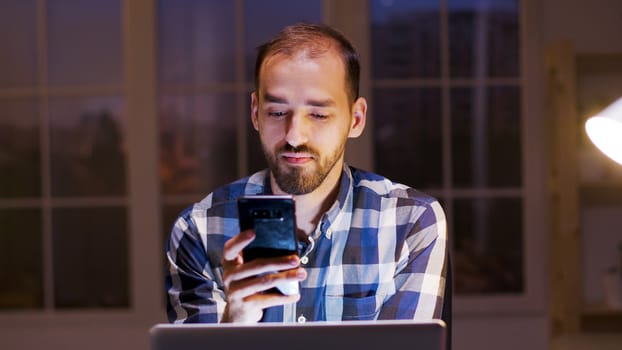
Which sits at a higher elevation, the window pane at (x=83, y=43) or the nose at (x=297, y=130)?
the window pane at (x=83, y=43)

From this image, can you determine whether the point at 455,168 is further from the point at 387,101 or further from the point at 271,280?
the point at 271,280

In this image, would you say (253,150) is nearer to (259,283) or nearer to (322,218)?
(322,218)

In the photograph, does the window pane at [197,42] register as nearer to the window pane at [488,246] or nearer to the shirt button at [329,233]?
the window pane at [488,246]

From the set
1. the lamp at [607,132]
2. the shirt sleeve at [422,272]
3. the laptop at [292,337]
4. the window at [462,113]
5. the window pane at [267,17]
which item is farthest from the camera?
the window pane at [267,17]

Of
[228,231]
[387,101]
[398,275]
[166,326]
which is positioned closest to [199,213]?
[228,231]

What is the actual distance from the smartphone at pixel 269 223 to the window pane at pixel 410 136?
274 cm

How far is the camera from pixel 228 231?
172 cm

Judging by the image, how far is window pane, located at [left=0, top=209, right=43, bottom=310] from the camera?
4160 mm

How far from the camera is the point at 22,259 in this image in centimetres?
419

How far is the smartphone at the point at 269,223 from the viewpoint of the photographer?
1224mm

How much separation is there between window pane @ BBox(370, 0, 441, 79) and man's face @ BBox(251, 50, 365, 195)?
236 centimetres

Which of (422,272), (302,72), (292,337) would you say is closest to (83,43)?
(302,72)

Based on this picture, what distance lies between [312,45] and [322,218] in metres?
0.34

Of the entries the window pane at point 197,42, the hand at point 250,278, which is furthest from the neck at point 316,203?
the window pane at point 197,42
